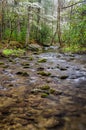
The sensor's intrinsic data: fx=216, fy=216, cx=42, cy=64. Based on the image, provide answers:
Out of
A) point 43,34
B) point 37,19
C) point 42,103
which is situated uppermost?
point 37,19

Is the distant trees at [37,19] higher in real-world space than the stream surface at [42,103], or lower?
higher

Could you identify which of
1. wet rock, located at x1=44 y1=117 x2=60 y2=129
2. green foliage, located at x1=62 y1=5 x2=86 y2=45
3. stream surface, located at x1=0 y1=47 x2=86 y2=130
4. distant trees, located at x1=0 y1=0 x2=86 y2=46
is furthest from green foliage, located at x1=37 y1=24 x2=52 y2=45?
wet rock, located at x1=44 y1=117 x2=60 y2=129

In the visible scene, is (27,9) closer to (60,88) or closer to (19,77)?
(19,77)

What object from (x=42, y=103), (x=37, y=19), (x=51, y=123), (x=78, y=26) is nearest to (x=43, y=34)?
(x=37, y=19)

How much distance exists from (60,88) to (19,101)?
5.10ft

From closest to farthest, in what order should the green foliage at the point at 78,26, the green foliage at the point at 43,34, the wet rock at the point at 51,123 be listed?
the wet rock at the point at 51,123 < the green foliage at the point at 78,26 < the green foliage at the point at 43,34

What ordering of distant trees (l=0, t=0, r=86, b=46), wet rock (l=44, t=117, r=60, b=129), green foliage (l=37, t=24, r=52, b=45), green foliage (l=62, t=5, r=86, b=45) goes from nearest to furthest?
wet rock (l=44, t=117, r=60, b=129)
green foliage (l=62, t=5, r=86, b=45)
distant trees (l=0, t=0, r=86, b=46)
green foliage (l=37, t=24, r=52, b=45)

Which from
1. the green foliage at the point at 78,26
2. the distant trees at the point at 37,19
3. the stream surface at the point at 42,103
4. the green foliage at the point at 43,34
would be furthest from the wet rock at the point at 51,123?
the green foliage at the point at 43,34

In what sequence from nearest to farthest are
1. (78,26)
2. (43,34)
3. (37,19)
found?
(78,26) → (43,34) → (37,19)

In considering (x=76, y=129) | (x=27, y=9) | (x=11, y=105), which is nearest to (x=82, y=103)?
(x=76, y=129)

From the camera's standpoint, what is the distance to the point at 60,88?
243 inches

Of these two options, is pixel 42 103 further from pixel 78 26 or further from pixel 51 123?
pixel 78 26

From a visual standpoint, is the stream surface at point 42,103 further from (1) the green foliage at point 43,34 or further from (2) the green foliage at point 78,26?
(1) the green foliage at point 43,34

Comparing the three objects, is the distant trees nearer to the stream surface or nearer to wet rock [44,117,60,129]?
the stream surface
